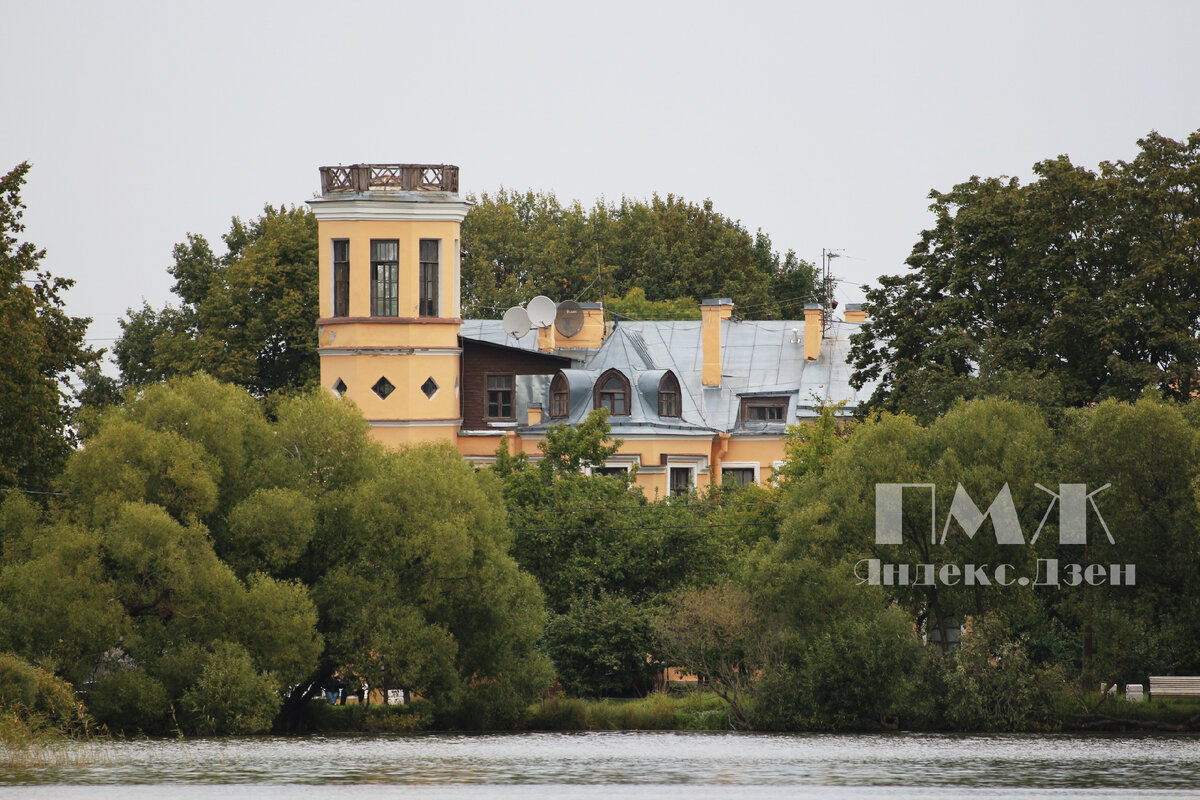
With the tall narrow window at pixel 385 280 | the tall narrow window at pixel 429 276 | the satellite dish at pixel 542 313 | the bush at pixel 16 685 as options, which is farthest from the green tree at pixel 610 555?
the bush at pixel 16 685

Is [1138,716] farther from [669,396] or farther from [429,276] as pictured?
[429,276]

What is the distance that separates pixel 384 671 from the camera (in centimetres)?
5228

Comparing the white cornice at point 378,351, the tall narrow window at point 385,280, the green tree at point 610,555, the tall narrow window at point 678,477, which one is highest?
the tall narrow window at point 385,280

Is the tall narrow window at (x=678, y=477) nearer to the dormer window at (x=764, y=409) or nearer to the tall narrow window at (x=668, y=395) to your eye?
the tall narrow window at (x=668, y=395)

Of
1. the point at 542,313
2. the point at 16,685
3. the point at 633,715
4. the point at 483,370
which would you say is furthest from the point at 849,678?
the point at 542,313

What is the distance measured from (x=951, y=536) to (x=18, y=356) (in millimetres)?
22700

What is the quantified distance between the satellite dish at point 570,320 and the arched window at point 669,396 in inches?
203

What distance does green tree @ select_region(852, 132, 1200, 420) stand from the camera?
56719mm

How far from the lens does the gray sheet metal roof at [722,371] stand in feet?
244

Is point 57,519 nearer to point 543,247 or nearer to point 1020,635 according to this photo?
point 1020,635

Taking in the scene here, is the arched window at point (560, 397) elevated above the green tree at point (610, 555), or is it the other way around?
the arched window at point (560, 397)

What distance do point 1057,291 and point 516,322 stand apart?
2276cm

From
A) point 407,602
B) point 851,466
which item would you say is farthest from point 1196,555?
point 407,602

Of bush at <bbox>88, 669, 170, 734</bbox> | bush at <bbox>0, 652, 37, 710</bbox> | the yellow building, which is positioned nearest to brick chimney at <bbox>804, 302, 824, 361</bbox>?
the yellow building
